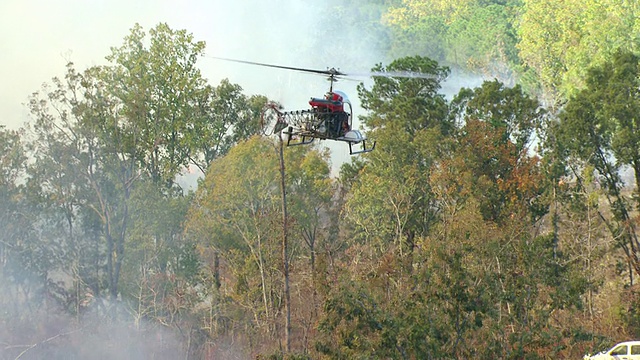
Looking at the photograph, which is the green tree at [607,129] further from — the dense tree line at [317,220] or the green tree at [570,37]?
the green tree at [570,37]

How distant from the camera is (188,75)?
61688mm

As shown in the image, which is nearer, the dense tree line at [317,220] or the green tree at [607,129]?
the dense tree line at [317,220]

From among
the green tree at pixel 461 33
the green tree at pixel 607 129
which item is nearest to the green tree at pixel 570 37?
the green tree at pixel 607 129

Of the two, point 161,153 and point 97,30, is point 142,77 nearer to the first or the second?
point 161,153

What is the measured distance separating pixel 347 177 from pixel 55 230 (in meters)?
20.9

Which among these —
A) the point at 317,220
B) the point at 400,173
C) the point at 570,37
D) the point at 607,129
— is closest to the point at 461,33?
the point at 570,37

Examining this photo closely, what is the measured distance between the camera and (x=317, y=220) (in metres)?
53.9

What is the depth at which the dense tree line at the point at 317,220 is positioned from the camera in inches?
1273

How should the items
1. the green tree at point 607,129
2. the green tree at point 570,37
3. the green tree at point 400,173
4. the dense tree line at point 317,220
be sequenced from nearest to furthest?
1. the dense tree line at point 317,220
2. the green tree at point 607,129
3. the green tree at point 400,173
4. the green tree at point 570,37

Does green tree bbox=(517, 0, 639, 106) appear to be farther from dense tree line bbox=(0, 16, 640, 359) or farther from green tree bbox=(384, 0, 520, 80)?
green tree bbox=(384, 0, 520, 80)

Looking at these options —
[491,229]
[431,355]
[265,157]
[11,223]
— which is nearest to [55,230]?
[11,223]

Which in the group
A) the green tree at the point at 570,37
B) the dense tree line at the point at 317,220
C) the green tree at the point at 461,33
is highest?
the green tree at the point at 461,33

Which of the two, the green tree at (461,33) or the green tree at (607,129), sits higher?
the green tree at (461,33)

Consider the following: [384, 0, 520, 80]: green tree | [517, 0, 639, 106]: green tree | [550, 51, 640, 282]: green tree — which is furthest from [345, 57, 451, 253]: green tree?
[384, 0, 520, 80]: green tree
